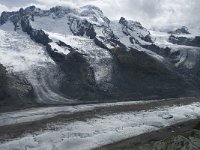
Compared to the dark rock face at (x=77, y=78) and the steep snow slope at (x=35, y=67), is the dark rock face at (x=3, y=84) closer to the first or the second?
the steep snow slope at (x=35, y=67)

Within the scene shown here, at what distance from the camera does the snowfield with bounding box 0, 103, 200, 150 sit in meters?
71.4

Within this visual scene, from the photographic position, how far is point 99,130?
273 feet

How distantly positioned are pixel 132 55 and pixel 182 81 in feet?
75.1

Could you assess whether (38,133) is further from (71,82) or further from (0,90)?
(71,82)

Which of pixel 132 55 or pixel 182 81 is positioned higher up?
pixel 132 55

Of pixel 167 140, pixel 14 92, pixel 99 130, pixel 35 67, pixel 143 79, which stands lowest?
pixel 99 130

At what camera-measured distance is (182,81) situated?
174 meters

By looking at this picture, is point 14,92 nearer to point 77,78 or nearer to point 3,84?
point 3,84

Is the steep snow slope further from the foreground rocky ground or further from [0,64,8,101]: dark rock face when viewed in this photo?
the foreground rocky ground

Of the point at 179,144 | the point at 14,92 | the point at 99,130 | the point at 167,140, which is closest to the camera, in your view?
the point at 179,144

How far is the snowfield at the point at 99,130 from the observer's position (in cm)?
7138

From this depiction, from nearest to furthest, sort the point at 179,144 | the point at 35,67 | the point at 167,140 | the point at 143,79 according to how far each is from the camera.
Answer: the point at 179,144
the point at 167,140
the point at 143,79
the point at 35,67

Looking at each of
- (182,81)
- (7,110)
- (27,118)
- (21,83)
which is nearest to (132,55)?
(182,81)

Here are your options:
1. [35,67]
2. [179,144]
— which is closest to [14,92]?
[35,67]
